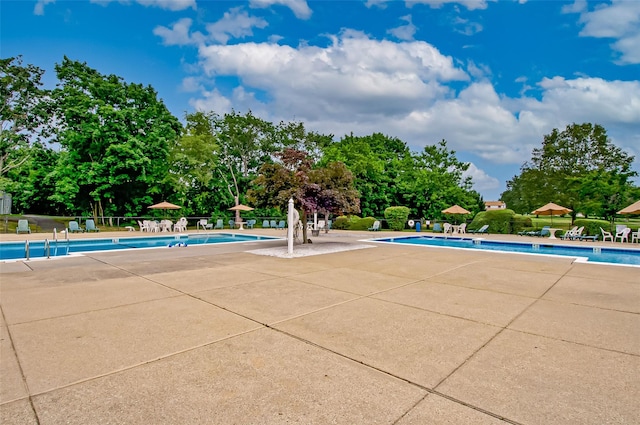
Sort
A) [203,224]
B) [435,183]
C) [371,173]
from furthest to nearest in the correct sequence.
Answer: [371,173]
[435,183]
[203,224]

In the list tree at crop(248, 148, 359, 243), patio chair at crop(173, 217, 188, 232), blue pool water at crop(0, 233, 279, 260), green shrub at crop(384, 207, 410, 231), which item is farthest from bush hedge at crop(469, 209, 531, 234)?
patio chair at crop(173, 217, 188, 232)

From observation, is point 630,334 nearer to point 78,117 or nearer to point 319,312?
point 319,312

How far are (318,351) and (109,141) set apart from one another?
2239cm

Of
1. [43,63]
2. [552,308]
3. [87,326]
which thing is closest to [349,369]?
[87,326]

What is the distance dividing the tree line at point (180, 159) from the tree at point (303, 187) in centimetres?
420

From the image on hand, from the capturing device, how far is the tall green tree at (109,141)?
67.3 feet

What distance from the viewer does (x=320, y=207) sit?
1175 centimetres

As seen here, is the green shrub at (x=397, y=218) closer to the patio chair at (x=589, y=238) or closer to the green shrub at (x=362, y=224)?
the green shrub at (x=362, y=224)

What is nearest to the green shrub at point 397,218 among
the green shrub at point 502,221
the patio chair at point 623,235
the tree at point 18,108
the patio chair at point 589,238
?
the green shrub at point 502,221

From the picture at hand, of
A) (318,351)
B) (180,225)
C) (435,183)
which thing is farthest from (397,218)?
(318,351)

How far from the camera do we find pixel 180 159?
23.8 metres

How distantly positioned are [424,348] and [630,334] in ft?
7.96

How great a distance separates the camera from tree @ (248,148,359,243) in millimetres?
11398

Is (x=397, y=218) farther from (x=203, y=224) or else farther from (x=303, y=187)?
(x=203, y=224)
